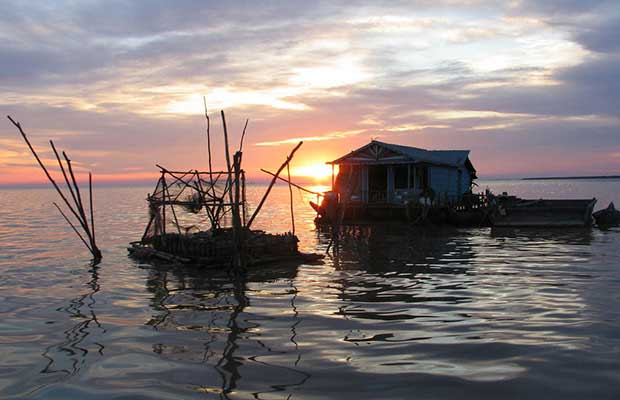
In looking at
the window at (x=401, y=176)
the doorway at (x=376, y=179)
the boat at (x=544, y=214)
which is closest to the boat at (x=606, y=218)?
the boat at (x=544, y=214)

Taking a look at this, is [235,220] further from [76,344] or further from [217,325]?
[76,344]

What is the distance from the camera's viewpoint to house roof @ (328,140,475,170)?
97.1 feet

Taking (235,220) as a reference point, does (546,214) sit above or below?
below

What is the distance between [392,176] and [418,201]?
260cm

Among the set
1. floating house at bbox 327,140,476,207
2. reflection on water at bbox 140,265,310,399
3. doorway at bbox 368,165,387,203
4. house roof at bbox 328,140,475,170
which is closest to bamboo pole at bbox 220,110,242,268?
reflection on water at bbox 140,265,310,399

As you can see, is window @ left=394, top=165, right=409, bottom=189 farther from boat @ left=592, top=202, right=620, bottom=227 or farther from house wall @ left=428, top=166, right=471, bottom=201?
boat @ left=592, top=202, right=620, bottom=227

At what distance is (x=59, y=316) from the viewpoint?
962cm

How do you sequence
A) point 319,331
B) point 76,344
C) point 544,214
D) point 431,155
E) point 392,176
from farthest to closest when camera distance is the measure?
1. point 431,155
2. point 392,176
3. point 544,214
4. point 319,331
5. point 76,344

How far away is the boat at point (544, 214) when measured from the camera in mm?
26477

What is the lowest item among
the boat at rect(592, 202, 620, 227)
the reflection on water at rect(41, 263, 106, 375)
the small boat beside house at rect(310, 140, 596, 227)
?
the reflection on water at rect(41, 263, 106, 375)

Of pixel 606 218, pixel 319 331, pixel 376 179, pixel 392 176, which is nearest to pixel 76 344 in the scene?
pixel 319 331

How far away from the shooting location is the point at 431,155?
1380 inches

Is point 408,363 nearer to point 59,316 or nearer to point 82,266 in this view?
point 59,316

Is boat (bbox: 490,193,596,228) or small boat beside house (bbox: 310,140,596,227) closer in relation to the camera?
boat (bbox: 490,193,596,228)
